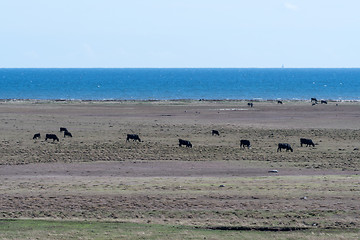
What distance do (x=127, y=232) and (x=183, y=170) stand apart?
13735 millimetres

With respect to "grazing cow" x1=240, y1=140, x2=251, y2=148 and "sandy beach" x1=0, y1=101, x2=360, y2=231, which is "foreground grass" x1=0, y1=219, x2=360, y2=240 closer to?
"sandy beach" x1=0, y1=101, x2=360, y2=231

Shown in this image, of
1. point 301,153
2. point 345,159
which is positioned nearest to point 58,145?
point 301,153

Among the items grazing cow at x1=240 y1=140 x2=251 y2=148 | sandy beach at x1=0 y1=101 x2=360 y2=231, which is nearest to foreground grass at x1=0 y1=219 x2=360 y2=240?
sandy beach at x1=0 y1=101 x2=360 y2=231

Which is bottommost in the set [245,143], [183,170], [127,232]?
[183,170]

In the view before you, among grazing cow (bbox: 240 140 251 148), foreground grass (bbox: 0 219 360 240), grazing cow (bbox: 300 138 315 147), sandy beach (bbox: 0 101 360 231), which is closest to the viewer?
foreground grass (bbox: 0 219 360 240)

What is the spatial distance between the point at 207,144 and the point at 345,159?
10085 mm

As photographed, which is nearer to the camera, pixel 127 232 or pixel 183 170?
pixel 127 232

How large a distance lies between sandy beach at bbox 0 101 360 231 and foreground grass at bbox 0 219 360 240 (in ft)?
3.05

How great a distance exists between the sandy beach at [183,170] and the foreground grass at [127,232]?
928 millimetres

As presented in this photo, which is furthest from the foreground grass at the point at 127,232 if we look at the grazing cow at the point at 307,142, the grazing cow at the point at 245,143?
the grazing cow at the point at 307,142

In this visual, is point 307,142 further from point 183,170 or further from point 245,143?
point 183,170

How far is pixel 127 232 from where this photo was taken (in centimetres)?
1891

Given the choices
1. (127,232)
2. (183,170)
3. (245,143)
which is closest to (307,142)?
(245,143)

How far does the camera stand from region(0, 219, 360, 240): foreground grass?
18359mm
